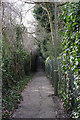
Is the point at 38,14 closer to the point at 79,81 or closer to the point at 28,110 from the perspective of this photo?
the point at 28,110

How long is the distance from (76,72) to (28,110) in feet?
6.88

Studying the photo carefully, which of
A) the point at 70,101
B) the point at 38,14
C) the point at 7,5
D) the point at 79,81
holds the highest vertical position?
the point at 38,14

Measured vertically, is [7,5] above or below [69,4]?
above

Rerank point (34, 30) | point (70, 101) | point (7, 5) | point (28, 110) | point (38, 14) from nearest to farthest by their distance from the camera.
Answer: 1. point (70, 101)
2. point (28, 110)
3. point (7, 5)
4. point (38, 14)
5. point (34, 30)

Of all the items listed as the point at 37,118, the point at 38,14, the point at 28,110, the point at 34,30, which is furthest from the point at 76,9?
the point at 34,30

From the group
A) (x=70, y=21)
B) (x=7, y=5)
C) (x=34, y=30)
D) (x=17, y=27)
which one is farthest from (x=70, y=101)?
(x=34, y=30)

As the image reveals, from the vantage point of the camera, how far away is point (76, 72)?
232 cm

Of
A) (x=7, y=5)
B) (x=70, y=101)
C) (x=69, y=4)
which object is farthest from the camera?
(x=7, y=5)

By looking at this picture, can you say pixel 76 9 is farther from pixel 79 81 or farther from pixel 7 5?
pixel 7 5

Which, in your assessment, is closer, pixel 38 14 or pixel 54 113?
pixel 54 113

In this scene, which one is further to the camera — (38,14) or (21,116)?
(38,14)

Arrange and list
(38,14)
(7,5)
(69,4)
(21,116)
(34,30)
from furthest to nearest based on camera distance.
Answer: (34,30)
(38,14)
(7,5)
(21,116)
(69,4)

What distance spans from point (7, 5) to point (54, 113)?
14.2ft

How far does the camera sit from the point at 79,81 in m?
2.21
